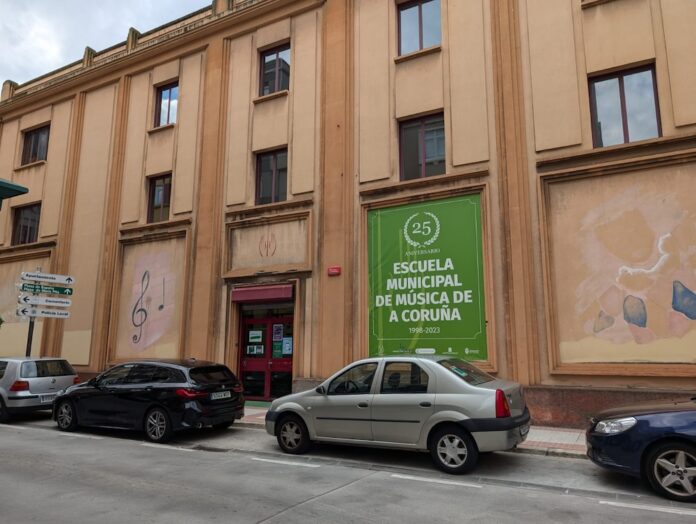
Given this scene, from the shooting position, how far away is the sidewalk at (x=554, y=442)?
780 centimetres

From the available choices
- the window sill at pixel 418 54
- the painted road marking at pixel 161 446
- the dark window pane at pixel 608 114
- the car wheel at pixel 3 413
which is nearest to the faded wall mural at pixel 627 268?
the dark window pane at pixel 608 114

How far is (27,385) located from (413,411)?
30.2 ft

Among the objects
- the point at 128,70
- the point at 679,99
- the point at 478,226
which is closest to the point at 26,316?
the point at 128,70

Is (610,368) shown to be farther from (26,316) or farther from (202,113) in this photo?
(26,316)

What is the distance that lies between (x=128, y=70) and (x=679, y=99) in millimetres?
16862

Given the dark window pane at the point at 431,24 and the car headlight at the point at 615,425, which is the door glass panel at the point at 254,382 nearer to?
the car headlight at the point at 615,425

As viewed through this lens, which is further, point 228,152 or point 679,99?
point 228,152

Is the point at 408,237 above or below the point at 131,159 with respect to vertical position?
below

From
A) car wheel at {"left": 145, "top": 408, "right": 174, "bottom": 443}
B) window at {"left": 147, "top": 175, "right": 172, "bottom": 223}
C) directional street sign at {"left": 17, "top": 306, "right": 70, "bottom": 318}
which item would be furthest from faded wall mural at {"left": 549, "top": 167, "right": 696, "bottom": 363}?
directional street sign at {"left": 17, "top": 306, "right": 70, "bottom": 318}

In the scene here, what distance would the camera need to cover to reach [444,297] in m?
11.5

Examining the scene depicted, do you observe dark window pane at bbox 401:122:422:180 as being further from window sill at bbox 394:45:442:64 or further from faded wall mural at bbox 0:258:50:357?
faded wall mural at bbox 0:258:50:357

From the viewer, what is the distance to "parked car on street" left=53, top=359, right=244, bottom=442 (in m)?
9.09

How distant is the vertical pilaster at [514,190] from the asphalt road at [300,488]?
3.09 meters

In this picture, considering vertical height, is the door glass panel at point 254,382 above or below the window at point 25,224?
below
